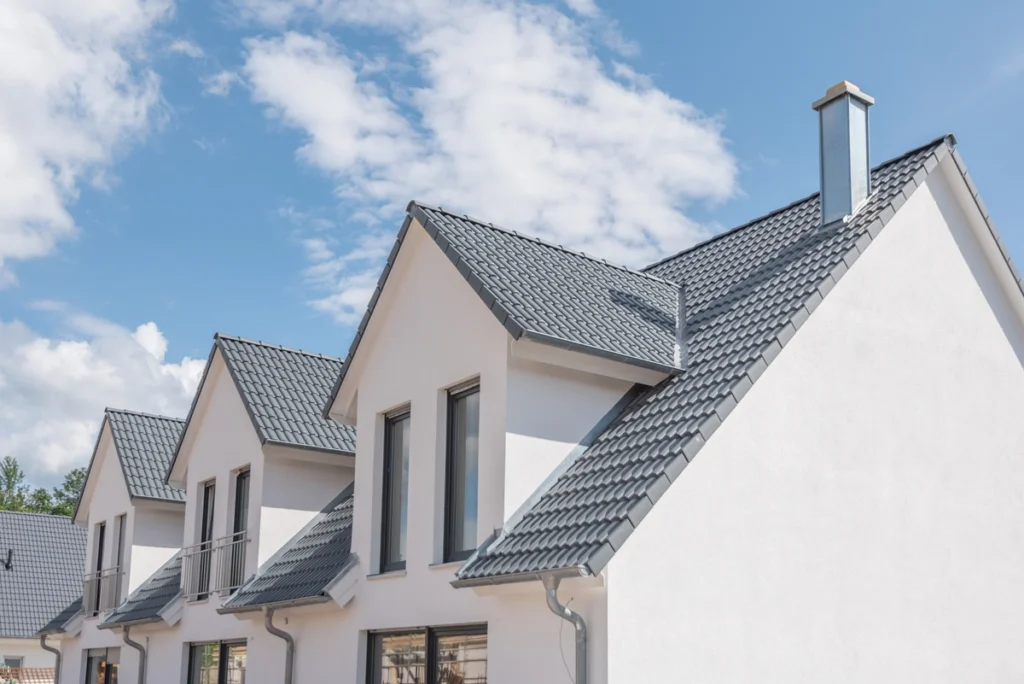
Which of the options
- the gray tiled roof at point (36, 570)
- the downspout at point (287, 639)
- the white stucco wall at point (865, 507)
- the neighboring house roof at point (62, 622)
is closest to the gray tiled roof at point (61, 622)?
the neighboring house roof at point (62, 622)

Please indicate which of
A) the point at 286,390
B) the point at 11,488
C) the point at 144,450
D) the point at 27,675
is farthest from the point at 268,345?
the point at 11,488

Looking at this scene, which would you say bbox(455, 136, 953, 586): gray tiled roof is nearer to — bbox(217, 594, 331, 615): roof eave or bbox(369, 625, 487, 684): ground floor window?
bbox(369, 625, 487, 684): ground floor window

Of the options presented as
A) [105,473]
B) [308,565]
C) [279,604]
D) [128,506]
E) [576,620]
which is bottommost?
[576,620]

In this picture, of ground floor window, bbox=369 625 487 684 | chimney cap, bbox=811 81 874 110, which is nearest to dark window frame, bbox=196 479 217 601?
ground floor window, bbox=369 625 487 684

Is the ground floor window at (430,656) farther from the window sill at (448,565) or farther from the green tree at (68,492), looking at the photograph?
the green tree at (68,492)

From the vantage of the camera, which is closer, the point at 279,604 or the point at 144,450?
the point at 279,604

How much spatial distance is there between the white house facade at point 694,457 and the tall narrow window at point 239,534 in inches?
49.8

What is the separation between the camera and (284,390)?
53.4 feet

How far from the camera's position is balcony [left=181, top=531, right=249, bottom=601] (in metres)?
15.5

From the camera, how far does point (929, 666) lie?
33.9 feet

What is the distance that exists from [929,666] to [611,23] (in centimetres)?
669

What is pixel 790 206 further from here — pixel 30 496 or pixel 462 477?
pixel 30 496

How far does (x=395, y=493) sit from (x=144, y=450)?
428 inches

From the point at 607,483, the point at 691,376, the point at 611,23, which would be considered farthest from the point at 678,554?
the point at 611,23
